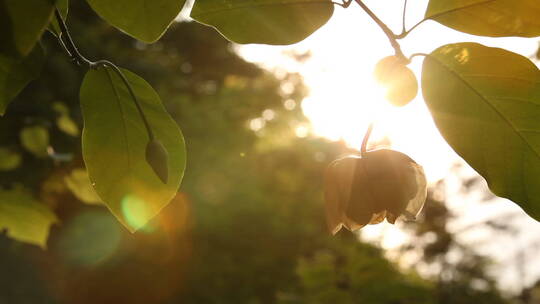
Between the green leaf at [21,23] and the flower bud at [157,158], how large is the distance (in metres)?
0.24

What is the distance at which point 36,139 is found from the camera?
2.31 meters

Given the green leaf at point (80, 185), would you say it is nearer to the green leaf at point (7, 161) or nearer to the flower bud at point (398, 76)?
the green leaf at point (7, 161)

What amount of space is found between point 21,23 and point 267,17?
0.23m

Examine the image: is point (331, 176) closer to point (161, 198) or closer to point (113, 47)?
point (161, 198)

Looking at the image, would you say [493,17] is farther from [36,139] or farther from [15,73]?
[36,139]

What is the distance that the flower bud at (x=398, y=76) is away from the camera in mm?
634

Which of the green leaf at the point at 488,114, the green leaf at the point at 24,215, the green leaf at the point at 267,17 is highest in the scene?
the green leaf at the point at 267,17

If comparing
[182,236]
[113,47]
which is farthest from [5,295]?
[113,47]

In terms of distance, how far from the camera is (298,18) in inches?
24.0

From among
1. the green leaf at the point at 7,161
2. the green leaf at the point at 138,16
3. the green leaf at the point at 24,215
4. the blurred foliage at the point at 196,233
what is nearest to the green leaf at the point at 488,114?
the green leaf at the point at 138,16

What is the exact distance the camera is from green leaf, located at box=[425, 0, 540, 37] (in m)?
0.59

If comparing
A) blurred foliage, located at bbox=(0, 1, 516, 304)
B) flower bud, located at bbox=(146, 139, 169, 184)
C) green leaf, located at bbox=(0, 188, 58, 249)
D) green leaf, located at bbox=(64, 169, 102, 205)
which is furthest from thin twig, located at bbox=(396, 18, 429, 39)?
blurred foliage, located at bbox=(0, 1, 516, 304)

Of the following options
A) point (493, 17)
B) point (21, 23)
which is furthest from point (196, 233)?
point (21, 23)

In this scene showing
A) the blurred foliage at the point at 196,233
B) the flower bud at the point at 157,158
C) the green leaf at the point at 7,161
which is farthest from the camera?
the blurred foliage at the point at 196,233
